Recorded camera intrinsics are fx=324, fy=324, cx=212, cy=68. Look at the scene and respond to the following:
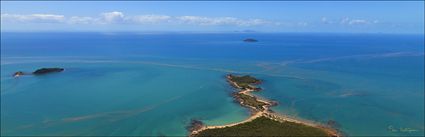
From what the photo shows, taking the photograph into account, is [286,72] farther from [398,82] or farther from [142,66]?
[142,66]

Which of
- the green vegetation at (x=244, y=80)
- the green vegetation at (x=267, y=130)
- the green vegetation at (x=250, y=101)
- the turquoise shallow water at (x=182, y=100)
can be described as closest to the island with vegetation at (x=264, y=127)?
the green vegetation at (x=267, y=130)

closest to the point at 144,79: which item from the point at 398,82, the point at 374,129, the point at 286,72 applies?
the point at 286,72

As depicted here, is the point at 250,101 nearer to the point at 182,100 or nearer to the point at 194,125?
the point at 182,100

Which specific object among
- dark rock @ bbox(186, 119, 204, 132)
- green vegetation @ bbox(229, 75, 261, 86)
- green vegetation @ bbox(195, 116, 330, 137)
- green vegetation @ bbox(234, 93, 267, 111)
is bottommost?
dark rock @ bbox(186, 119, 204, 132)

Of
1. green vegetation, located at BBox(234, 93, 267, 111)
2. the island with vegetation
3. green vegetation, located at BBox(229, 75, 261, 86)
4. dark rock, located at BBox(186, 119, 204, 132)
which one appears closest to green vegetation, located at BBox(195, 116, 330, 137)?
the island with vegetation

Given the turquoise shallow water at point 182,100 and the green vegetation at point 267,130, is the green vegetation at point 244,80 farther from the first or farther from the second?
the green vegetation at point 267,130

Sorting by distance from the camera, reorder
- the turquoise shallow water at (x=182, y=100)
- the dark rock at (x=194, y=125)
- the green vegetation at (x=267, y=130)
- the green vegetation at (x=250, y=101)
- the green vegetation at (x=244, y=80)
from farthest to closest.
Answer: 1. the green vegetation at (x=244, y=80)
2. the green vegetation at (x=250, y=101)
3. the turquoise shallow water at (x=182, y=100)
4. the dark rock at (x=194, y=125)
5. the green vegetation at (x=267, y=130)

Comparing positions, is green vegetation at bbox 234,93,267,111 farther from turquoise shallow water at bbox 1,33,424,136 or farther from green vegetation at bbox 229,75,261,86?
green vegetation at bbox 229,75,261,86
